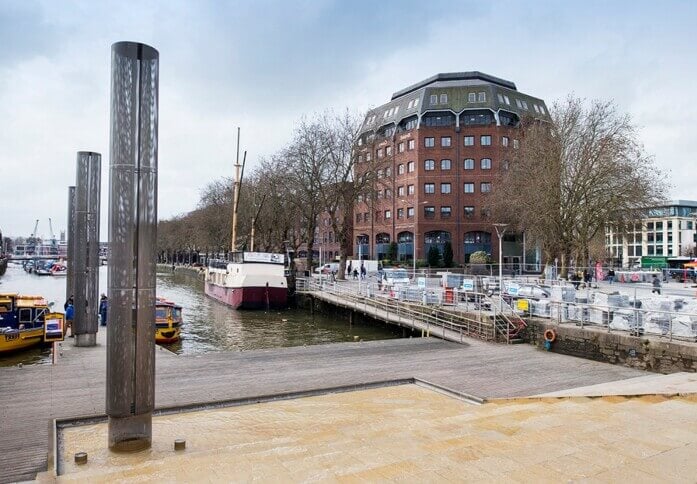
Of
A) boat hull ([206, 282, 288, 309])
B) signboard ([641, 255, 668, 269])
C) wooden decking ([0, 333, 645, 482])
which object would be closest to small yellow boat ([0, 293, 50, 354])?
wooden decking ([0, 333, 645, 482])

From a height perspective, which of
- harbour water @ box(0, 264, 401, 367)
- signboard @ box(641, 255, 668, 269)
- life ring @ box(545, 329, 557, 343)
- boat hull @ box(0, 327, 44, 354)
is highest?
signboard @ box(641, 255, 668, 269)

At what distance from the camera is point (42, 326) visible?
72.1ft

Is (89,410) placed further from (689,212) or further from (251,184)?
(689,212)

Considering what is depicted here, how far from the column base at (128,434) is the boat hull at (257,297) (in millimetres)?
32419

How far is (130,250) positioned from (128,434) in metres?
2.58

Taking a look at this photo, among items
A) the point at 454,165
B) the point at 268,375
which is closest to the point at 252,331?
the point at 268,375

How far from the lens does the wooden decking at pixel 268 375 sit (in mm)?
9812

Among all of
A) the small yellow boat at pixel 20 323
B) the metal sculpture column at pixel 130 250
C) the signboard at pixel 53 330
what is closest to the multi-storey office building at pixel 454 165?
the small yellow boat at pixel 20 323

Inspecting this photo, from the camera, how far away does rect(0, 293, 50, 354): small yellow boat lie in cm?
2033

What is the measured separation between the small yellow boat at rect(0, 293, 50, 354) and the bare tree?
93.1 ft

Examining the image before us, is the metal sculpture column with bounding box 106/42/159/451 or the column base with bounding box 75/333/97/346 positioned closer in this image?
the metal sculpture column with bounding box 106/42/159/451

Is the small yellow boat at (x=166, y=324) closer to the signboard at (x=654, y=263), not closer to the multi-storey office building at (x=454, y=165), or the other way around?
the multi-storey office building at (x=454, y=165)

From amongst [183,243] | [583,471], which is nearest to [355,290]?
[583,471]

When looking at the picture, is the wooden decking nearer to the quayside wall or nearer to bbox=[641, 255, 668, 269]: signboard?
the quayside wall
